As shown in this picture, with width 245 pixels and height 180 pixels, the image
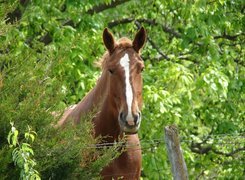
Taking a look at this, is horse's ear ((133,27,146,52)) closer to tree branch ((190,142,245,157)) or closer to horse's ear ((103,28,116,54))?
horse's ear ((103,28,116,54))

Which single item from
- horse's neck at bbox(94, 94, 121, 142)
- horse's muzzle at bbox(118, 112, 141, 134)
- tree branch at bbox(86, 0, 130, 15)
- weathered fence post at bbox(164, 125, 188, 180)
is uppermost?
tree branch at bbox(86, 0, 130, 15)

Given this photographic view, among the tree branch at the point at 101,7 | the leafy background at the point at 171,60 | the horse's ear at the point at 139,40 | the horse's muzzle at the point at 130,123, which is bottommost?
the horse's muzzle at the point at 130,123

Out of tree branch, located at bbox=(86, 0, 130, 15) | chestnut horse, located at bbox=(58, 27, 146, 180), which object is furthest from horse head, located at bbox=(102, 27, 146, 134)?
tree branch, located at bbox=(86, 0, 130, 15)

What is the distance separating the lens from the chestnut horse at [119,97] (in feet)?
27.8

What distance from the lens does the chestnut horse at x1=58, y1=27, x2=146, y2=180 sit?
27.8 feet

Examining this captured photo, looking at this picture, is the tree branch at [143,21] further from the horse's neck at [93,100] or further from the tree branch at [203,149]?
the horse's neck at [93,100]

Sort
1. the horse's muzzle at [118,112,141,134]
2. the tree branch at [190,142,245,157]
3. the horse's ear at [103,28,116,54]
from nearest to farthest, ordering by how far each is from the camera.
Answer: the horse's muzzle at [118,112,141,134] → the horse's ear at [103,28,116,54] → the tree branch at [190,142,245,157]

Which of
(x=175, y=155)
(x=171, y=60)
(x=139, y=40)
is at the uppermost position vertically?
(x=171, y=60)

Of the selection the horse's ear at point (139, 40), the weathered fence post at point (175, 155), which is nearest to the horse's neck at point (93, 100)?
the horse's ear at point (139, 40)

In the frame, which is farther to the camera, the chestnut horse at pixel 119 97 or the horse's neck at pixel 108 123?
the horse's neck at pixel 108 123

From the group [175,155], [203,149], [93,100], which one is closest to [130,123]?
[93,100]

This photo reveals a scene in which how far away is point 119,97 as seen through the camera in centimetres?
851

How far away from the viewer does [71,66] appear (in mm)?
12172

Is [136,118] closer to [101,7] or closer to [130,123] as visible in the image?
[130,123]
